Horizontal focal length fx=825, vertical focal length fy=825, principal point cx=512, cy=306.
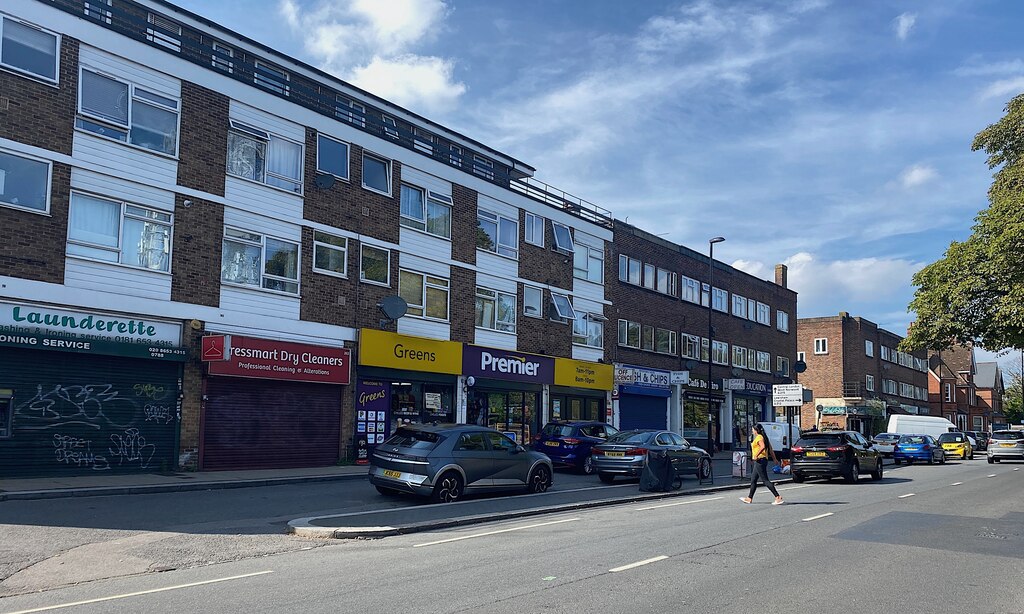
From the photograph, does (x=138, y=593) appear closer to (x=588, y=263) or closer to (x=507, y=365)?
(x=507, y=365)

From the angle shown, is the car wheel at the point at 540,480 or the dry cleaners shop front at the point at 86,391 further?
the car wheel at the point at 540,480

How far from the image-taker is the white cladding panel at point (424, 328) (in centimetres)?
2508

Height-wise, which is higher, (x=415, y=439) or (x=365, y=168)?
(x=365, y=168)

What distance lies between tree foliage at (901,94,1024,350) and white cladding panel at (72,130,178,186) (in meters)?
20.4

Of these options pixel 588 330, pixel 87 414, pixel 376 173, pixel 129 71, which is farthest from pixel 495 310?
pixel 87 414

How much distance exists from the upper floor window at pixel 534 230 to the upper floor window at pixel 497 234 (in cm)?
69

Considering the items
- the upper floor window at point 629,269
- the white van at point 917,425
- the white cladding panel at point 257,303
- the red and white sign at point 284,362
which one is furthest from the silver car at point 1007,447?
the white cladding panel at point 257,303

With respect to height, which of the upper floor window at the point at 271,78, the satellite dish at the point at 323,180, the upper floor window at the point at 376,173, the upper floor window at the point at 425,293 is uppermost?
the upper floor window at the point at 271,78

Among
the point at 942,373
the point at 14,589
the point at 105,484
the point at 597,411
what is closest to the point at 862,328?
the point at 942,373

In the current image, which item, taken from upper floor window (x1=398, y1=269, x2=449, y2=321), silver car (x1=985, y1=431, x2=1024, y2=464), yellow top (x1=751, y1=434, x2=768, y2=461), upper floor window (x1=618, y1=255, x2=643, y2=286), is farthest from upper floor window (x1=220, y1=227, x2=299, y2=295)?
silver car (x1=985, y1=431, x2=1024, y2=464)

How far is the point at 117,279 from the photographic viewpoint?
59.7 feet

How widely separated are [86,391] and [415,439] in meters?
7.44

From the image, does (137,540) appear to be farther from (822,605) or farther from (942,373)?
(942,373)

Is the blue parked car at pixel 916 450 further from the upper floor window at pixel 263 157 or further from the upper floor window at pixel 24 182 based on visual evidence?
the upper floor window at pixel 24 182
